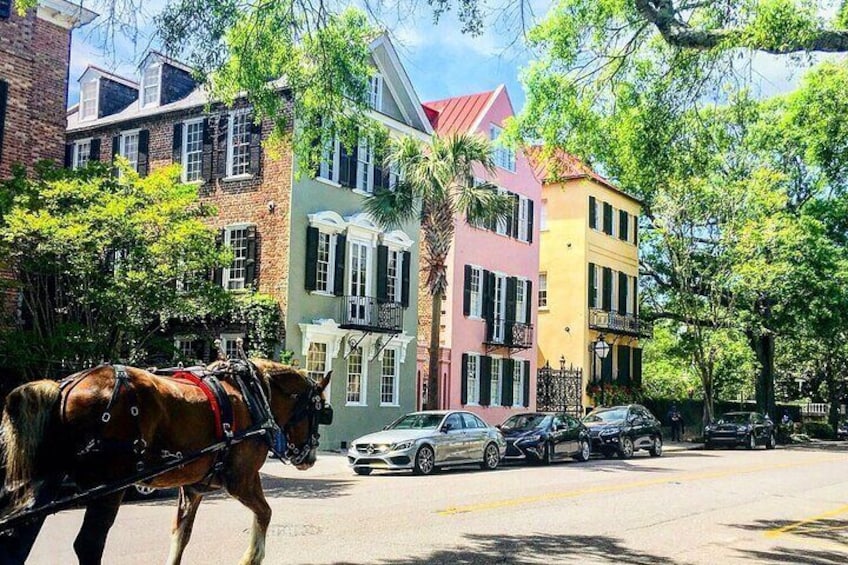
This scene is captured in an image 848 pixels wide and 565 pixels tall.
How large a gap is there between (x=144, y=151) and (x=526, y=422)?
15.4 m

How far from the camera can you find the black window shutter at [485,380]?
1411 inches

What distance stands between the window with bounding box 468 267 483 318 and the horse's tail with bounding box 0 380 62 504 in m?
30.3

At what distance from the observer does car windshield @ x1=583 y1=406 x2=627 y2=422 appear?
29.5 metres

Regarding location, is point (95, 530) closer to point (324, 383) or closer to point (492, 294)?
point (324, 383)

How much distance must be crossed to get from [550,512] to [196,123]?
787 inches

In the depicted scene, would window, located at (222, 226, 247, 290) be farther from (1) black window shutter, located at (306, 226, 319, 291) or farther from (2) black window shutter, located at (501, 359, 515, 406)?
(2) black window shutter, located at (501, 359, 515, 406)

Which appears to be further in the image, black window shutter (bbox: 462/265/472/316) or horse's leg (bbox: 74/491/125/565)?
black window shutter (bbox: 462/265/472/316)

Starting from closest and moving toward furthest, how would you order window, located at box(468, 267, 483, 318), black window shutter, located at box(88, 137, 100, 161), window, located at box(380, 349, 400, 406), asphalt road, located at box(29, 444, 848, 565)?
1. asphalt road, located at box(29, 444, 848, 565)
2. window, located at box(380, 349, 400, 406)
3. black window shutter, located at box(88, 137, 100, 161)
4. window, located at box(468, 267, 483, 318)

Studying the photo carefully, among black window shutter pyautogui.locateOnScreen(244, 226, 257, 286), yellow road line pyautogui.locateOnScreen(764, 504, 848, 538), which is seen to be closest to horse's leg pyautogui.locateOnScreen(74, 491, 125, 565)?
yellow road line pyautogui.locateOnScreen(764, 504, 848, 538)

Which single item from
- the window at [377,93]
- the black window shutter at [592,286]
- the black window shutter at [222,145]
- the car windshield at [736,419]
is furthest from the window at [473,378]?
the black window shutter at [222,145]

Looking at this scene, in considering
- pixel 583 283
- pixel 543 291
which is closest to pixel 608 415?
pixel 583 283

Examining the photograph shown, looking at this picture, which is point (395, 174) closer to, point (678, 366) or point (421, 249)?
point (421, 249)

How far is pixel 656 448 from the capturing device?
30375 mm

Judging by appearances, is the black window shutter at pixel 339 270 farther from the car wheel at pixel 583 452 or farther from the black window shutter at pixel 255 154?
the car wheel at pixel 583 452
